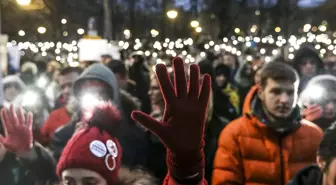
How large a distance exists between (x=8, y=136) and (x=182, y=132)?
1511 millimetres

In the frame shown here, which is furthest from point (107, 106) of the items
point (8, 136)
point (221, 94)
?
point (221, 94)

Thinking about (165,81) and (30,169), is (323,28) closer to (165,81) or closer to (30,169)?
(30,169)

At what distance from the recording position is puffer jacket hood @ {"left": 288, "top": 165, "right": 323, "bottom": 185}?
107 inches

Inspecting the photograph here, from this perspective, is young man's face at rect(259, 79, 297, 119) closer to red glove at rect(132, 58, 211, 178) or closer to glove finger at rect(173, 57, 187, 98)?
red glove at rect(132, 58, 211, 178)

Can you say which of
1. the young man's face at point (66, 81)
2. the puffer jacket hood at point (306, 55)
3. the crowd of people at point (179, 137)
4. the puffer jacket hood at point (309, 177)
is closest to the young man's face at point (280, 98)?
the crowd of people at point (179, 137)

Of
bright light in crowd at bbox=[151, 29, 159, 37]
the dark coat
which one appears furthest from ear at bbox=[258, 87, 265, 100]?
bright light in crowd at bbox=[151, 29, 159, 37]

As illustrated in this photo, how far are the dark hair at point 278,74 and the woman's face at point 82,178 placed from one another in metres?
1.13

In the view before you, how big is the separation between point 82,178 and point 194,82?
37.5 inches

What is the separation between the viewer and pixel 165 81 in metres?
2.05

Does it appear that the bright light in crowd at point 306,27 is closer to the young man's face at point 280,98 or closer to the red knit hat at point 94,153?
the young man's face at point 280,98

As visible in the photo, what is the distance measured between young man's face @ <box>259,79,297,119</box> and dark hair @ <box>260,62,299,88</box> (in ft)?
0.09

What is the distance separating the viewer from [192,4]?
4022 centimetres

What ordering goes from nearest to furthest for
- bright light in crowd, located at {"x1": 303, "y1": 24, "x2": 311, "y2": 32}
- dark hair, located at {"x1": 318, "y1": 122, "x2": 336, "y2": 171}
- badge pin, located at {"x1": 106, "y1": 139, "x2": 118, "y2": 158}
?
dark hair, located at {"x1": 318, "y1": 122, "x2": 336, "y2": 171} < badge pin, located at {"x1": 106, "y1": 139, "x2": 118, "y2": 158} < bright light in crowd, located at {"x1": 303, "y1": 24, "x2": 311, "y2": 32}

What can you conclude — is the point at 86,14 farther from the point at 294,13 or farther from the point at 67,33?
the point at 294,13
